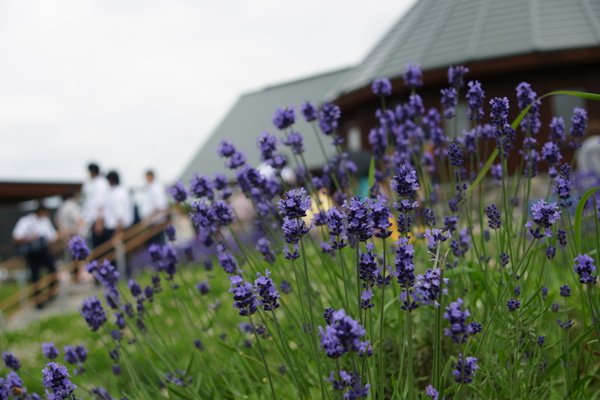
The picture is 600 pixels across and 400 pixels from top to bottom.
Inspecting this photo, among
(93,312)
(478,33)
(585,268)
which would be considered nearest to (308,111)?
(93,312)

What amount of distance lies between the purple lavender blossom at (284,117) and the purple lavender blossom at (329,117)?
165 mm

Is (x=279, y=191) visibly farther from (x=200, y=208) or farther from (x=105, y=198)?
(x=105, y=198)

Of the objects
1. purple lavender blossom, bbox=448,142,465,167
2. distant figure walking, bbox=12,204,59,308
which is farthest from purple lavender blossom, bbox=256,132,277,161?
distant figure walking, bbox=12,204,59,308

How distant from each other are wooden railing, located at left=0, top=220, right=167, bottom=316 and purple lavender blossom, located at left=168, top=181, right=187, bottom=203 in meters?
7.49

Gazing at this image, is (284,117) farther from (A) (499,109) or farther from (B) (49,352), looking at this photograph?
(B) (49,352)

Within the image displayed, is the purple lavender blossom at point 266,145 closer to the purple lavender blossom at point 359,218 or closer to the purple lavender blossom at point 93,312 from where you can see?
the purple lavender blossom at point 93,312

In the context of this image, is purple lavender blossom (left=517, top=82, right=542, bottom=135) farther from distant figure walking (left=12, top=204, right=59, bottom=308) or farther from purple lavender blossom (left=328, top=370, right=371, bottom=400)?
distant figure walking (left=12, top=204, right=59, bottom=308)

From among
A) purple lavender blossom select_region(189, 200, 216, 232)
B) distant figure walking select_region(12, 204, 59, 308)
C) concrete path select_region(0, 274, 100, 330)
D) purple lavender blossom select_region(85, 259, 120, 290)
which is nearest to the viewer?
purple lavender blossom select_region(189, 200, 216, 232)

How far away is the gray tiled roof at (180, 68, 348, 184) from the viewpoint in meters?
37.2

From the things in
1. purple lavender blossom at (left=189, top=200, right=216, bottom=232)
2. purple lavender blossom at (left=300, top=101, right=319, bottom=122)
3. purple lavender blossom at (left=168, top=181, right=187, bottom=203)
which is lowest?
purple lavender blossom at (left=189, top=200, right=216, bottom=232)

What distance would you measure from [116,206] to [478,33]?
29.4ft

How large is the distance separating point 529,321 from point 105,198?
8736 millimetres

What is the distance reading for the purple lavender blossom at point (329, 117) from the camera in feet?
10.4

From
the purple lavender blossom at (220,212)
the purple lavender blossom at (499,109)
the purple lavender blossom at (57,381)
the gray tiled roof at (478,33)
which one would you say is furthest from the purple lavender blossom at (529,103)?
the gray tiled roof at (478,33)
